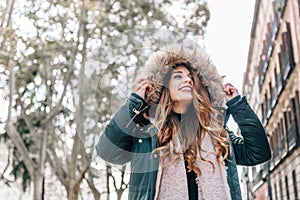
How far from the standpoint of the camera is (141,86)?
1070mm

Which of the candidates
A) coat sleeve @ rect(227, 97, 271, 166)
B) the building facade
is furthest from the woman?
the building facade

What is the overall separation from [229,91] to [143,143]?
24 cm

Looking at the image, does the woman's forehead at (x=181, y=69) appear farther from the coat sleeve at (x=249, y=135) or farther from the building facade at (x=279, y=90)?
the building facade at (x=279, y=90)

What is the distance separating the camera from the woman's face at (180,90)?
1092mm

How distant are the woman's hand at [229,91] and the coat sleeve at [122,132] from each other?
0.20m

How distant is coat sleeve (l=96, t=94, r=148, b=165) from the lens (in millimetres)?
1042

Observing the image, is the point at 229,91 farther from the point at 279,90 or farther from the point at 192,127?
the point at 279,90

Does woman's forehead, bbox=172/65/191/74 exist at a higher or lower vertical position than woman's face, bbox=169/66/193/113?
higher

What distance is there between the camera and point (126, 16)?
721 cm

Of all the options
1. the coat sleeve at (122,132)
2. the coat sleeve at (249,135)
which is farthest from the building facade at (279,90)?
the coat sleeve at (122,132)

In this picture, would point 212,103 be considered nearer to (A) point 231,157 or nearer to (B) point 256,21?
(A) point 231,157

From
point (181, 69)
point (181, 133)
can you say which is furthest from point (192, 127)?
point (181, 69)

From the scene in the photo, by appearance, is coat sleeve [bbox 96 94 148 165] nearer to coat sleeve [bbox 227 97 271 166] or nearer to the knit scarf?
the knit scarf

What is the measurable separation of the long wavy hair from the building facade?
750 centimetres
